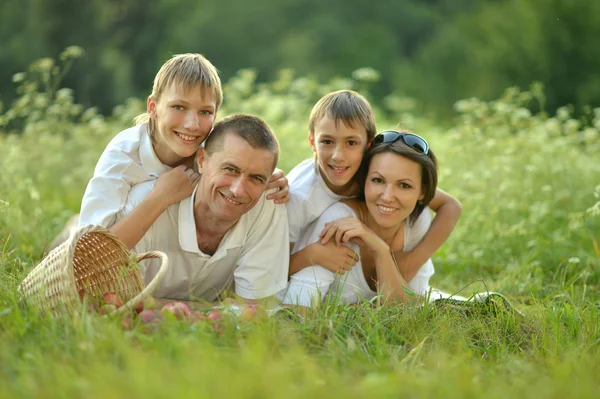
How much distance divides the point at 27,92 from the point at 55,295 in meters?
Answer: 3.49

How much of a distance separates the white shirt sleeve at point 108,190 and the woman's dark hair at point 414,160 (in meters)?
1.35

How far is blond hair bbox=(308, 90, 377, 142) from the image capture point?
439 centimetres

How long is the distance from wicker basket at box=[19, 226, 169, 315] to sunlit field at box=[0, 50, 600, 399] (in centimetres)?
9

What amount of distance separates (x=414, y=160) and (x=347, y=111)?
1.59ft

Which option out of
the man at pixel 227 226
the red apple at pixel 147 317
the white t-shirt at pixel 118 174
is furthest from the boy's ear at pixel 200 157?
the red apple at pixel 147 317

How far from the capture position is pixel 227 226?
4168 millimetres

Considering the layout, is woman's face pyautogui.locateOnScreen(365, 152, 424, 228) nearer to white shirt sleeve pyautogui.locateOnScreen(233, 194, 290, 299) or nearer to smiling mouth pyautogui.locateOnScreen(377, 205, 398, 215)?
smiling mouth pyautogui.locateOnScreen(377, 205, 398, 215)

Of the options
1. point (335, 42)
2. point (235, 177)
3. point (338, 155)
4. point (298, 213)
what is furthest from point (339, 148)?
point (335, 42)

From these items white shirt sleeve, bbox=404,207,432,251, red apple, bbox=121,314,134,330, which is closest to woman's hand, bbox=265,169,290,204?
white shirt sleeve, bbox=404,207,432,251

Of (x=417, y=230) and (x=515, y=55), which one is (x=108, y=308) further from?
(x=515, y=55)

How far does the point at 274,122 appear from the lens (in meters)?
9.09

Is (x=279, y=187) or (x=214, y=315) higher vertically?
(x=279, y=187)

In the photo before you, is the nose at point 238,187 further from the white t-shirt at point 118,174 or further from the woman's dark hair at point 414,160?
the woman's dark hair at point 414,160

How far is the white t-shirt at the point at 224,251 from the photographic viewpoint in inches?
164
